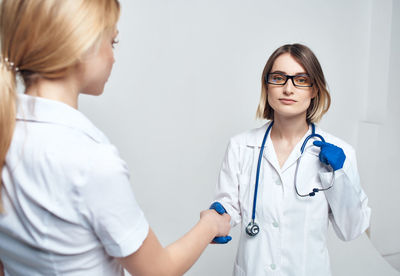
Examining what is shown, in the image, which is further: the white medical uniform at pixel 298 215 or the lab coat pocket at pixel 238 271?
the lab coat pocket at pixel 238 271

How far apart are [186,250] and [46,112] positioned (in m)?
0.53

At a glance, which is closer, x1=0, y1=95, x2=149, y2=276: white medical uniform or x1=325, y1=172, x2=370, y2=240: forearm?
x1=0, y1=95, x2=149, y2=276: white medical uniform

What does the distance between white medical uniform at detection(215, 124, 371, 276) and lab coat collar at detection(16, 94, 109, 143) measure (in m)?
0.96

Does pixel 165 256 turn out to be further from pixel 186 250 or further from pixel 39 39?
pixel 39 39

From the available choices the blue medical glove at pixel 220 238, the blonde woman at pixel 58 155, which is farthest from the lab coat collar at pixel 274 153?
the blonde woman at pixel 58 155

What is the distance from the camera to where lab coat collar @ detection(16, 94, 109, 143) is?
84cm

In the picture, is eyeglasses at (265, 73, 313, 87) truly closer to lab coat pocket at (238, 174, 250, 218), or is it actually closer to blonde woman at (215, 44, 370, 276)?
blonde woman at (215, 44, 370, 276)

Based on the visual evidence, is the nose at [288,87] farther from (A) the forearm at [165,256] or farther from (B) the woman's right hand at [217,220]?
(A) the forearm at [165,256]

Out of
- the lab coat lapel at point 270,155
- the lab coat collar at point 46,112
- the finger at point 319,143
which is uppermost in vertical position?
the lab coat collar at point 46,112

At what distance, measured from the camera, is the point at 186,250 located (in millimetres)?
1035

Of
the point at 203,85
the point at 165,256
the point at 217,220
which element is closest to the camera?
the point at 165,256

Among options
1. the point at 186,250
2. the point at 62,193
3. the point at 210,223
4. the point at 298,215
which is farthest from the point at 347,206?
the point at 62,193

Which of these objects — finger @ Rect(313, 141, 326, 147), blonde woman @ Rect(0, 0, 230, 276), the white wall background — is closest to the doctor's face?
finger @ Rect(313, 141, 326, 147)

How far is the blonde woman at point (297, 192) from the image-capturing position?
1535 mm
